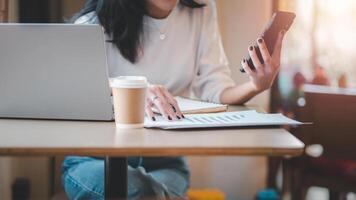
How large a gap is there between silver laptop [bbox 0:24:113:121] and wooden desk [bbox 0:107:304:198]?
52 mm

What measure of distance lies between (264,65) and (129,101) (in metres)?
0.35

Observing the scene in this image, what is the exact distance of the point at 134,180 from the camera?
1.13 m

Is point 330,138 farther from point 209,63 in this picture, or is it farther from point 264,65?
point 264,65

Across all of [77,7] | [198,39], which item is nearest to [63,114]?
[198,39]

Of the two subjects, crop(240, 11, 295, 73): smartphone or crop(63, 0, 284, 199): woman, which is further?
crop(63, 0, 284, 199): woman

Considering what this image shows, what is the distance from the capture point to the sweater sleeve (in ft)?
4.76

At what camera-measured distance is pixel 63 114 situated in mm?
1028

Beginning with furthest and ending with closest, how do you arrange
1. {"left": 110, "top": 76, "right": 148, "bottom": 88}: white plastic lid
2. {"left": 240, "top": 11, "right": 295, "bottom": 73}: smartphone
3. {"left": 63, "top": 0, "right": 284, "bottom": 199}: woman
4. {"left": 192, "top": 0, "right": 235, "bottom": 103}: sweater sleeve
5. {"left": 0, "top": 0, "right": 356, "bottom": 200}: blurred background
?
1. {"left": 0, "top": 0, "right": 356, "bottom": 200}: blurred background
2. {"left": 192, "top": 0, "right": 235, "bottom": 103}: sweater sleeve
3. {"left": 63, "top": 0, "right": 284, "bottom": 199}: woman
4. {"left": 240, "top": 11, "right": 295, "bottom": 73}: smartphone
5. {"left": 110, "top": 76, "right": 148, "bottom": 88}: white plastic lid

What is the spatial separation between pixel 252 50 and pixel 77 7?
1.30 meters

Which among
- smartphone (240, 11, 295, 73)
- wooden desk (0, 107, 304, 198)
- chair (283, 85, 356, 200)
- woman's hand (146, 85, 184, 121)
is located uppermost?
smartphone (240, 11, 295, 73)

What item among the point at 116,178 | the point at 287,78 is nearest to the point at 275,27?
the point at 116,178

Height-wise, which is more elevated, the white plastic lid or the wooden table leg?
the white plastic lid

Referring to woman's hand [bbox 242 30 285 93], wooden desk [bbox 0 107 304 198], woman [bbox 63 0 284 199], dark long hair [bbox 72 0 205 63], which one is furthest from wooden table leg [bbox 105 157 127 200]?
dark long hair [bbox 72 0 205 63]

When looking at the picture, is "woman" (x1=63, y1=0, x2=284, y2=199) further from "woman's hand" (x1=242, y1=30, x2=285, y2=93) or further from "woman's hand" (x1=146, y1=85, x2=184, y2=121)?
"woman's hand" (x1=146, y1=85, x2=184, y2=121)
